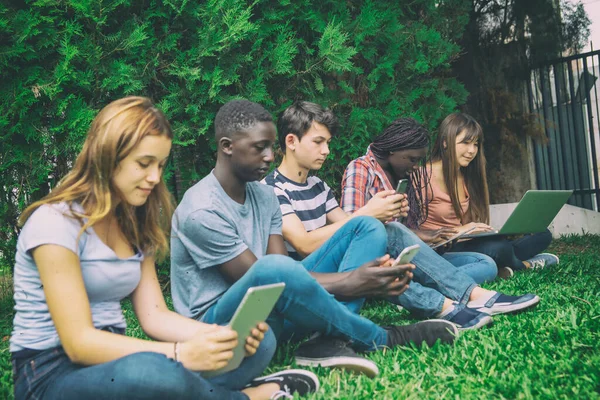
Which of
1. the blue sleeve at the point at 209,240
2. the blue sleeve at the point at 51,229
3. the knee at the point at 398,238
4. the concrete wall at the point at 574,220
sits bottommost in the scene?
the concrete wall at the point at 574,220

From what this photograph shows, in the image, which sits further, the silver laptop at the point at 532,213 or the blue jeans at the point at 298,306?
the silver laptop at the point at 532,213

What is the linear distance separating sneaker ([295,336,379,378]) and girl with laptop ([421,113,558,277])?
236 centimetres

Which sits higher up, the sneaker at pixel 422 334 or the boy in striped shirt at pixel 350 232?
the boy in striped shirt at pixel 350 232

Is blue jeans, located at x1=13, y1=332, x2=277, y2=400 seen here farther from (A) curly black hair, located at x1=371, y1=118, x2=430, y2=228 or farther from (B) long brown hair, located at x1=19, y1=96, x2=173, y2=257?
(A) curly black hair, located at x1=371, y1=118, x2=430, y2=228

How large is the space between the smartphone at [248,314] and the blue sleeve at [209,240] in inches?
25.0

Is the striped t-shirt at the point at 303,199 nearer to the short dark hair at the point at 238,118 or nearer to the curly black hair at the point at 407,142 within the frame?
the curly black hair at the point at 407,142

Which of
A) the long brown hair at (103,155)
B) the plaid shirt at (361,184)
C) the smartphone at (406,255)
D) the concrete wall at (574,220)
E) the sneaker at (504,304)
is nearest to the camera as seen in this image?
the long brown hair at (103,155)

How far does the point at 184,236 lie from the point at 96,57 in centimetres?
240

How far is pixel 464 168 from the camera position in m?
5.27

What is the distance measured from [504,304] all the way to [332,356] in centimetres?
133

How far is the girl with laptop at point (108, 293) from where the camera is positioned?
6.64 ft

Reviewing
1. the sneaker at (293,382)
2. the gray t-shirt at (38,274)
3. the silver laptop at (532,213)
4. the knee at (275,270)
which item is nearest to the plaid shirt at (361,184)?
the silver laptop at (532,213)

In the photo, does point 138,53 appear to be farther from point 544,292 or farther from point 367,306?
point 544,292

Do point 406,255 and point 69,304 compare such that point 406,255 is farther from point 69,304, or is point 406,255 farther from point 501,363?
point 69,304
